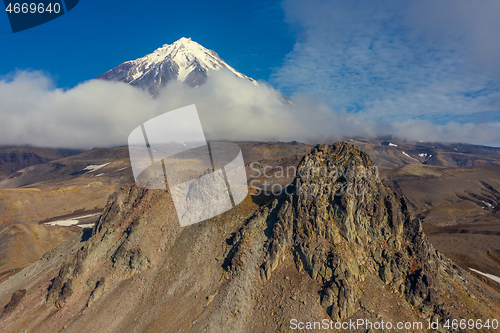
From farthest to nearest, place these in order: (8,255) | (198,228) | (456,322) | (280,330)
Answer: (8,255)
(198,228)
(280,330)
(456,322)

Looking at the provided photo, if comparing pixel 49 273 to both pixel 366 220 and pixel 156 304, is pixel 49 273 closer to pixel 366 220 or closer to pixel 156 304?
pixel 156 304

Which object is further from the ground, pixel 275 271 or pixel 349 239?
pixel 349 239

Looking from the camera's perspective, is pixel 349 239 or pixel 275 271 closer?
pixel 349 239

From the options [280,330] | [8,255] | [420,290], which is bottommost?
[8,255]

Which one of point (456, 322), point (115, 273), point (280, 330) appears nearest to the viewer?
point (456, 322)

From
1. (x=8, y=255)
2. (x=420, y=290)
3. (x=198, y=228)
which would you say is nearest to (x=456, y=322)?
(x=420, y=290)

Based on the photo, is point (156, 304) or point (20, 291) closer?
point (156, 304)

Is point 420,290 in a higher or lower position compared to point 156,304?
higher
